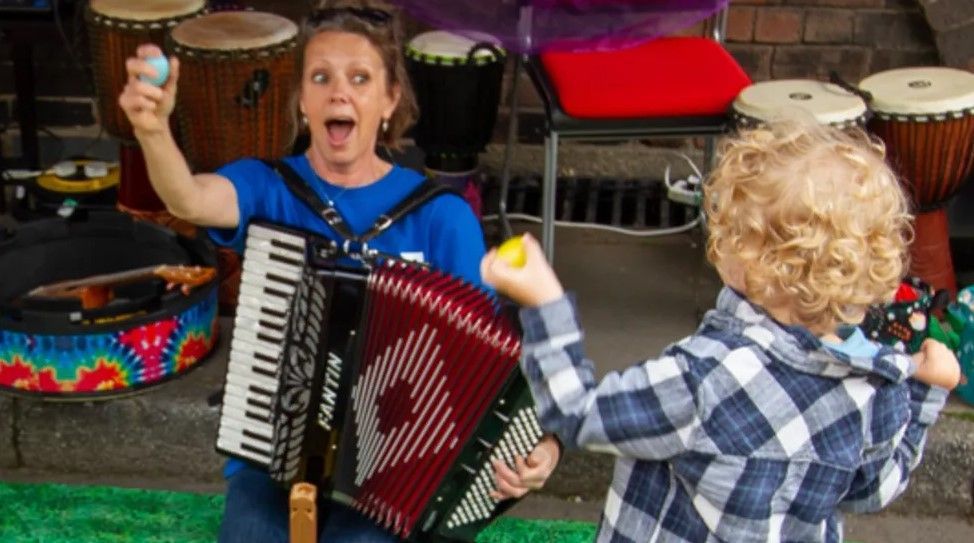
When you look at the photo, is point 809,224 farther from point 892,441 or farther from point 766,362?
point 892,441

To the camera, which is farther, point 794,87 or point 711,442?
point 794,87

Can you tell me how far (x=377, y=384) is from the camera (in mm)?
2416

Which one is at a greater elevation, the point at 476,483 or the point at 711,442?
the point at 711,442

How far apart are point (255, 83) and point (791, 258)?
224 cm

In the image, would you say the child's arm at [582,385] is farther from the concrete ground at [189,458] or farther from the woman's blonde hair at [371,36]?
the concrete ground at [189,458]

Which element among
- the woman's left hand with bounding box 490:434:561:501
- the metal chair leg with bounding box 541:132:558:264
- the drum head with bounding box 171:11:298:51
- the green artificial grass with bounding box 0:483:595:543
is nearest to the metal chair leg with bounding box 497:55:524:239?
the metal chair leg with bounding box 541:132:558:264

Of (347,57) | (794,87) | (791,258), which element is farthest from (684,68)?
(791,258)

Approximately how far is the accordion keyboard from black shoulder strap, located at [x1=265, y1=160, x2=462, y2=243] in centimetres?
22

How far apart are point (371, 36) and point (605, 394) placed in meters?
0.99

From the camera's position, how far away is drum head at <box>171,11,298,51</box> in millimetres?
3818

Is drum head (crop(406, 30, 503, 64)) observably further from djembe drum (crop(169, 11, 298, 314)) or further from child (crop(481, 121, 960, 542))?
child (crop(481, 121, 960, 542))

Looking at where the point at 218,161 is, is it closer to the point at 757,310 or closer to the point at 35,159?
the point at 35,159

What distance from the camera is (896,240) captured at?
196 centimetres

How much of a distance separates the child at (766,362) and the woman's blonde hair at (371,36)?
2.80 feet
